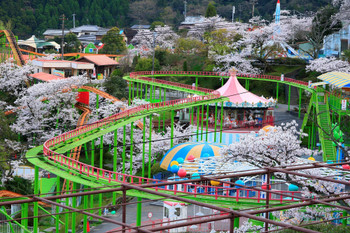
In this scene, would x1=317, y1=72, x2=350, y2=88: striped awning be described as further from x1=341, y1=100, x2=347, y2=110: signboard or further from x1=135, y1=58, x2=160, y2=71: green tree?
x1=135, y1=58, x2=160, y2=71: green tree

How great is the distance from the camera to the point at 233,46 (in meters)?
51.3

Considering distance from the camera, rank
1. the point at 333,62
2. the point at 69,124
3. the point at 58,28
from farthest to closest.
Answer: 1. the point at 58,28
2. the point at 333,62
3. the point at 69,124

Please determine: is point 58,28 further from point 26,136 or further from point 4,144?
point 4,144

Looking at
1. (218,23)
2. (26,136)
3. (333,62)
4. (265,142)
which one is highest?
(218,23)

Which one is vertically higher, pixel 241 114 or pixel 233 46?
pixel 233 46

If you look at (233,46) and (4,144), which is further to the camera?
(233,46)

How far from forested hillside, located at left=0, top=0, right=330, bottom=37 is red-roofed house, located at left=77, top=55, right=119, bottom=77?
3071cm

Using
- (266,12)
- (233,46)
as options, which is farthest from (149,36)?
(266,12)

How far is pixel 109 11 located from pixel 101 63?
43.7 metres

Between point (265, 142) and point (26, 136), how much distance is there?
20.5 metres

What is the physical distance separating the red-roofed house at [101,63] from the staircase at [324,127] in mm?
31289

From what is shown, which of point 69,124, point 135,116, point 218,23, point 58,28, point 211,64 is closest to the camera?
point 135,116

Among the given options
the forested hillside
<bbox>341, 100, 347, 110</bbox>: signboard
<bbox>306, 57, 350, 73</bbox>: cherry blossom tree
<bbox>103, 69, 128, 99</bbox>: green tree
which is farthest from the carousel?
the forested hillside

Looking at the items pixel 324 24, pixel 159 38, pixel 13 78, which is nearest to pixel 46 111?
pixel 13 78
